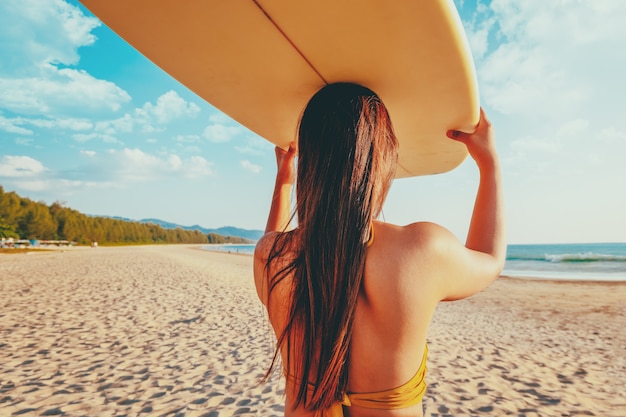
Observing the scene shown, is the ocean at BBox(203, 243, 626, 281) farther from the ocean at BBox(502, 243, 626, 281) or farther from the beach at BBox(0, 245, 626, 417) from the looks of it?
the beach at BBox(0, 245, 626, 417)

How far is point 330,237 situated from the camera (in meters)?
0.93

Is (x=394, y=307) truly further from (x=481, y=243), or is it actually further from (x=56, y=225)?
(x=56, y=225)

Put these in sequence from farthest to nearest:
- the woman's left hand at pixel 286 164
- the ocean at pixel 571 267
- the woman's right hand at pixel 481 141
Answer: the ocean at pixel 571 267, the woman's left hand at pixel 286 164, the woman's right hand at pixel 481 141

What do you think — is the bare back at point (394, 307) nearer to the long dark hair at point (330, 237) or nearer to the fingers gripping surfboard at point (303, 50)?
the long dark hair at point (330, 237)

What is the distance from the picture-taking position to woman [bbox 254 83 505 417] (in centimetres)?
87

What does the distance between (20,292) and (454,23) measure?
11.6 metres

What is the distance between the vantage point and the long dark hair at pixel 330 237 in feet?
2.99

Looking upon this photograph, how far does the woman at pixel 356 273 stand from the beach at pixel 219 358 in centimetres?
253

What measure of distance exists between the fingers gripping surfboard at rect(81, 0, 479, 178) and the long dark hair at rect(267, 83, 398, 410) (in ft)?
0.57

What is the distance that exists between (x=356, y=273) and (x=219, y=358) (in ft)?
14.0

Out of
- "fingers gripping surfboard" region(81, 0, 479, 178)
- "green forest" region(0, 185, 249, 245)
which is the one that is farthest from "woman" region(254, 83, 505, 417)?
"green forest" region(0, 185, 249, 245)

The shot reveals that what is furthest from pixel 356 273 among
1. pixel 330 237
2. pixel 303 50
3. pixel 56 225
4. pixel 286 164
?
pixel 56 225

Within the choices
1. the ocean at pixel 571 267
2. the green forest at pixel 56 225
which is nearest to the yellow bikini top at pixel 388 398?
the ocean at pixel 571 267

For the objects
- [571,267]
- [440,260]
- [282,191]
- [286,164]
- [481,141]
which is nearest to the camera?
→ [440,260]
